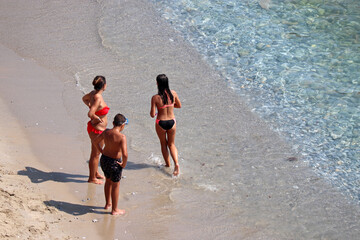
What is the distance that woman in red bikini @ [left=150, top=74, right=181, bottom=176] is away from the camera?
284 inches

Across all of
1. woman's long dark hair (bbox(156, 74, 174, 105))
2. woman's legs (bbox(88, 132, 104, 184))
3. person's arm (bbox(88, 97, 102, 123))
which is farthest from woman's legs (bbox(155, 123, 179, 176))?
person's arm (bbox(88, 97, 102, 123))

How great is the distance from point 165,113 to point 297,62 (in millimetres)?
5603

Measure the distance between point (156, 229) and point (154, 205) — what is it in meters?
0.54

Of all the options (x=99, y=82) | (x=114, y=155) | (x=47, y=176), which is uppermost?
(x=99, y=82)

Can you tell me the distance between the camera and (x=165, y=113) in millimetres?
7387

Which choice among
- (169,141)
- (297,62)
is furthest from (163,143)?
(297,62)

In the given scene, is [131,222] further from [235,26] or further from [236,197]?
[235,26]

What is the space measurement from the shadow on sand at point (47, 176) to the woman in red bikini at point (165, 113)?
127cm

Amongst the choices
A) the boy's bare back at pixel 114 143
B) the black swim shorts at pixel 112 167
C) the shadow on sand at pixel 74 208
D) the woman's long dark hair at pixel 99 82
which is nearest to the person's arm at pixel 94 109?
the woman's long dark hair at pixel 99 82

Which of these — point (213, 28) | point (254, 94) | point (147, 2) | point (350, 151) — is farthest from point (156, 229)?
point (147, 2)

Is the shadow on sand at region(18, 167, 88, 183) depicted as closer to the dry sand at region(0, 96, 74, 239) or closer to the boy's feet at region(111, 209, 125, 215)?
the dry sand at region(0, 96, 74, 239)

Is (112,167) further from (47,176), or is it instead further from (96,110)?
(47,176)

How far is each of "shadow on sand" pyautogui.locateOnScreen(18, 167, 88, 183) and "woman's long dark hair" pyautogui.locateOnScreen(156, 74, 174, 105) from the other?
5.27ft

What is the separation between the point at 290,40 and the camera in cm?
1302
